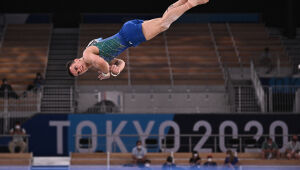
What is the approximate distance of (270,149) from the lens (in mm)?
21281

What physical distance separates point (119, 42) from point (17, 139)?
36.9 feet

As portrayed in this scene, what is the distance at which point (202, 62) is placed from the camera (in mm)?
27172

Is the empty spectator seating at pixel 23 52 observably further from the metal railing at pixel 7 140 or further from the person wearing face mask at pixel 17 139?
the person wearing face mask at pixel 17 139

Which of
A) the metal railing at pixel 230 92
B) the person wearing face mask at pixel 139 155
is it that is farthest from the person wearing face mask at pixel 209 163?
the metal railing at pixel 230 92

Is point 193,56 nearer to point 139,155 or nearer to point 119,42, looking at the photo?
point 139,155

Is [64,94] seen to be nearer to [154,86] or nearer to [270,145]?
[154,86]

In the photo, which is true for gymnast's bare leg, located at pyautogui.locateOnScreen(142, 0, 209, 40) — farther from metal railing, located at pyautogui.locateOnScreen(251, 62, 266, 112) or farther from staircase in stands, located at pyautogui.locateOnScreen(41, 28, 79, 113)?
metal railing, located at pyautogui.locateOnScreen(251, 62, 266, 112)

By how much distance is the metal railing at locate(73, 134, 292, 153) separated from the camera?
72.7ft

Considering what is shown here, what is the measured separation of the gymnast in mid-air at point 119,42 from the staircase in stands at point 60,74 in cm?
1109

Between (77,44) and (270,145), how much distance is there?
11814 mm

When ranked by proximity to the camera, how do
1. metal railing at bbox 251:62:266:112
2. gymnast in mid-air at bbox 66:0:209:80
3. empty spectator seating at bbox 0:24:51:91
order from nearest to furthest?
gymnast in mid-air at bbox 66:0:209:80 → metal railing at bbox 251:62:266:112 → empty spectator seating at bbox 0:24:51:91

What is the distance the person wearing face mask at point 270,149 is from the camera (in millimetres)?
21234

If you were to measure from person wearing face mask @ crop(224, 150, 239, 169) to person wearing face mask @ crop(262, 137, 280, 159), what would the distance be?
1.24 metres

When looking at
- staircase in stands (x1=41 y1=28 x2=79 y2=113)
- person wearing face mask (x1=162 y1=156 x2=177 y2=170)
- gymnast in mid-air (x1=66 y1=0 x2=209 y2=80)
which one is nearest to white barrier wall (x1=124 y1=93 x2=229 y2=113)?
staircase in stands (x1=41 y1=28 x2=79 y2=113)
